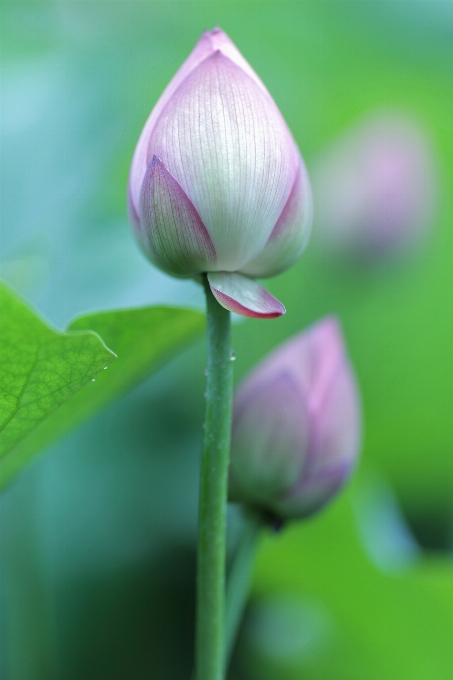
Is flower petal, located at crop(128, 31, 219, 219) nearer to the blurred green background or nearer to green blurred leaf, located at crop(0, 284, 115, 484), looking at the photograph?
green blurred leaf, located at crop(0, 284, 115, 484)

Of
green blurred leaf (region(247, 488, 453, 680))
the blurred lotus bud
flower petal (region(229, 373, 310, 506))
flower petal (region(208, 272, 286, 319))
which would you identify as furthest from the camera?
the blurred lotus bud

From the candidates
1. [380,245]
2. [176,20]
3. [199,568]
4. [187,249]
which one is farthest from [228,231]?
[176,20]

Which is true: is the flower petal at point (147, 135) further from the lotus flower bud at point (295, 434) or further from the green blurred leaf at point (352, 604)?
the green blurred leaf at point (352, 604)

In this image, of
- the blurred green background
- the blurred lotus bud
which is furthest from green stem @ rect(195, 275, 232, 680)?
the blurred lotus bud

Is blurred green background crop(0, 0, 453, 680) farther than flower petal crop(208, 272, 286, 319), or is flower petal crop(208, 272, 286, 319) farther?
blurred green background crop(0, 0, 453, 680)

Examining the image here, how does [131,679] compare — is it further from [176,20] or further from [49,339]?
[176,20]

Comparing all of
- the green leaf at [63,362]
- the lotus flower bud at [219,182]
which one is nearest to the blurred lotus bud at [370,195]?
the green leaf at [63,362]

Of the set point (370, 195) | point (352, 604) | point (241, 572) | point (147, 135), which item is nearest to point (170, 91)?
point (147, 135)

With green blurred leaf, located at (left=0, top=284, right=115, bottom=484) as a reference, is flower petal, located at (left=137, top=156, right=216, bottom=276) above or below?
above

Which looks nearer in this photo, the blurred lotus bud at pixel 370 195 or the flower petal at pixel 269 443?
the flower petal at pixel 269 443
